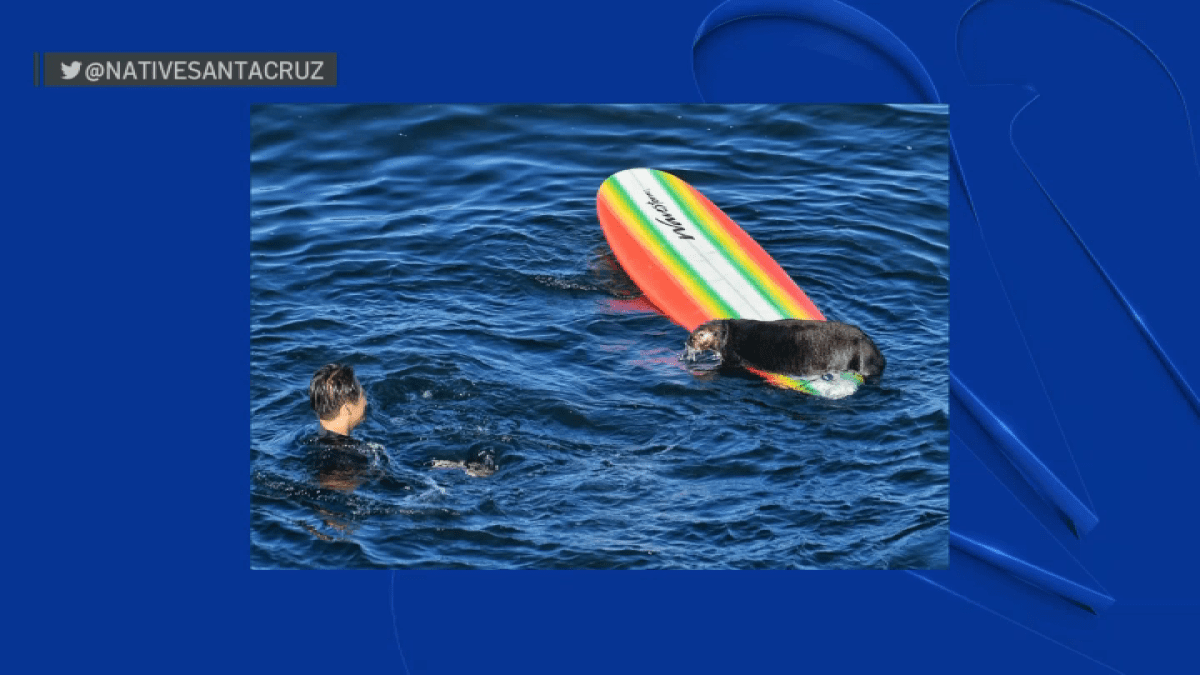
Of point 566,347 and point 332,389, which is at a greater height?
point 566,347

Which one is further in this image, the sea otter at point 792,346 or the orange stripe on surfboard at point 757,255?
the orange stripe on surfboard at point 757,255

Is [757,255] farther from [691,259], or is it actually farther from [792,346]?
[792,346]

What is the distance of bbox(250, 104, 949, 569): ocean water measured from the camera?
10727 millimetres

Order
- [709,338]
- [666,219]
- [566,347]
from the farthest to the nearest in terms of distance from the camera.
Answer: [666,219]
[566,347]
[709,338]

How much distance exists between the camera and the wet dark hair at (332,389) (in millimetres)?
10734

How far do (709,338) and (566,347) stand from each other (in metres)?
1.20

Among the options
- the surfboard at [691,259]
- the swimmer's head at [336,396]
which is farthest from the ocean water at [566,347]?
the swimmer's head at [336,396]

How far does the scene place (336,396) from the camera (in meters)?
10.8

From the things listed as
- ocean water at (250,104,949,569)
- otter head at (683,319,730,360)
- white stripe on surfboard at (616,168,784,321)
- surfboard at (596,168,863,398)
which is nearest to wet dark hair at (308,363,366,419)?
ocean water at (250,104,949,569)

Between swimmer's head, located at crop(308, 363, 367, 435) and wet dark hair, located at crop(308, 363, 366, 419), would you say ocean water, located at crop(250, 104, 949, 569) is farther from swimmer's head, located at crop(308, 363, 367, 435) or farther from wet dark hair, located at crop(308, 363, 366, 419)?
wet dark hair, located at crop(308, 363, 366, 419)

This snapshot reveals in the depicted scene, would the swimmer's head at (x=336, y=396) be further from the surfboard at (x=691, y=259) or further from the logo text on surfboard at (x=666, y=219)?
the logo text on surfboard at (x=666, y=219)

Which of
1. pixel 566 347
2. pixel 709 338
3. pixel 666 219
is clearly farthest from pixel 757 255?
pixel 566 347

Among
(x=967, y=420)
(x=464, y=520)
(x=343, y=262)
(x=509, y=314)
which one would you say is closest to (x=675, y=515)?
(x=464, y=520)

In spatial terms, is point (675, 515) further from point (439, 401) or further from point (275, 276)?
point (275, 276)
